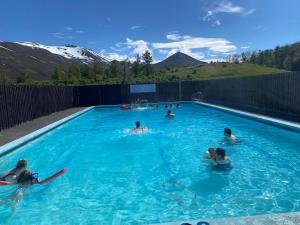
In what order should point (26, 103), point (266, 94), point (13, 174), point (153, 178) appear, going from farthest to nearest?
1. point (266, 94)
2. point (26, 103)
3. point (153, 178)
4. point (13, 174)

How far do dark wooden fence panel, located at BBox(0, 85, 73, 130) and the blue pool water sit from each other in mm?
1987

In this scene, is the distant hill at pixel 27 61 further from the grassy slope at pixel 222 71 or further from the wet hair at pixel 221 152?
the wet hair at pixel 221 152

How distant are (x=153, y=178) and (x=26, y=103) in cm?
932

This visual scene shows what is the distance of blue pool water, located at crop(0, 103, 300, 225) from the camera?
4637 mm

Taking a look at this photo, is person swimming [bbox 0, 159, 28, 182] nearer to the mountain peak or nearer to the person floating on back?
the person floating on back

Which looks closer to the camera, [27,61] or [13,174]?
[13,174]

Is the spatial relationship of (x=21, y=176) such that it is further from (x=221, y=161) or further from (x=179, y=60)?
(x=179, y=60)

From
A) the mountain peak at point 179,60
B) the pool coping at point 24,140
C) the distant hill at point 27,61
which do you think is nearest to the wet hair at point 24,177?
the pool coping at point 24,140

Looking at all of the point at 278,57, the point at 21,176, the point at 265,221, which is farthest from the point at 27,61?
the point at 265,221

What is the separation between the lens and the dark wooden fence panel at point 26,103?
11.6 meters

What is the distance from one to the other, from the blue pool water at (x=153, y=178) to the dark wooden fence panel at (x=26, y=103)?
1.99 m

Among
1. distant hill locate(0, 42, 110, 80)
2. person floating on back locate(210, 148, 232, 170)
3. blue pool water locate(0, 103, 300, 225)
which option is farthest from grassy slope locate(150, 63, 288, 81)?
distant hill locate(0, 42, 110, 80)

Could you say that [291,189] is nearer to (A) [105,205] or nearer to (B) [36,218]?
(A) [105,205]

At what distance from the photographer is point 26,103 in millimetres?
13719
